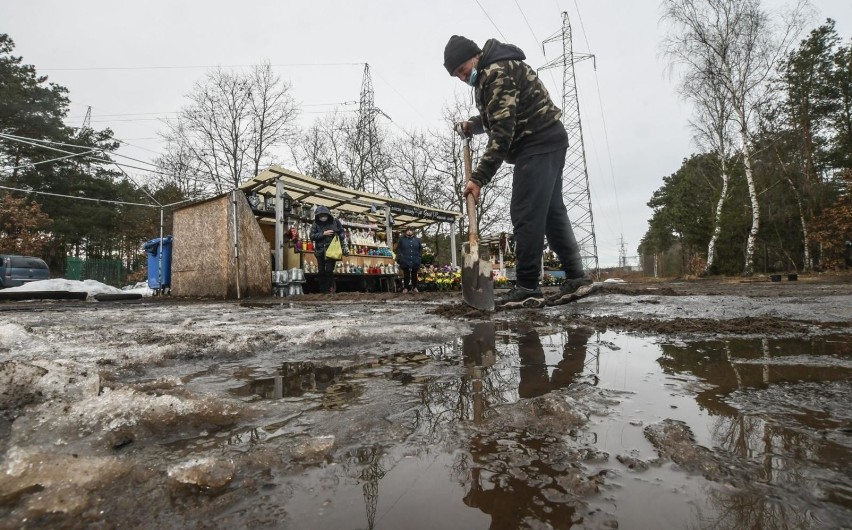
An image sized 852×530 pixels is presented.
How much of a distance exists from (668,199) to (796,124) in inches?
755

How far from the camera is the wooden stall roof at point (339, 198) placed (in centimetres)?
927

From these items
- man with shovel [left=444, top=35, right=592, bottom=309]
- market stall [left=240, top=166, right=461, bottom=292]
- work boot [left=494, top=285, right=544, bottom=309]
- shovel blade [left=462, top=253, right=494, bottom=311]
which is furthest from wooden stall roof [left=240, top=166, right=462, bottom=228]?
work boot [left=494, top=285, right=544, bottom=309]

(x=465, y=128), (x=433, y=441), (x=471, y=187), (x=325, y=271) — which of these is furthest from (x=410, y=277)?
(x=433, y=441)

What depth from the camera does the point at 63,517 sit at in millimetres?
528

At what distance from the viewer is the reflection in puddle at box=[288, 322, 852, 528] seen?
0.55 m

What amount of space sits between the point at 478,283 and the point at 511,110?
140 centimetres

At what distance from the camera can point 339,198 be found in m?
11.4

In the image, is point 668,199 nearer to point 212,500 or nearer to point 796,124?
point 796,124

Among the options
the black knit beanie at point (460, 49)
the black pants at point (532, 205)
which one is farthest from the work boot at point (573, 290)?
the black knit beanie at point (460, 49)

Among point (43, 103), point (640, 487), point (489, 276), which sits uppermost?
point (43, 103)

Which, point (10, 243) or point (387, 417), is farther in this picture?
point (10, 243)

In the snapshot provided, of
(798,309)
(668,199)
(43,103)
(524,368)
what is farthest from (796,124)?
(43,103)

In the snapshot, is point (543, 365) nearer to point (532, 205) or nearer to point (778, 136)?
point (532, 205)

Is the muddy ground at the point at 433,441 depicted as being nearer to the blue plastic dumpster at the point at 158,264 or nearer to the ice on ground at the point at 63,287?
the ice on ground at the point at 63,287
